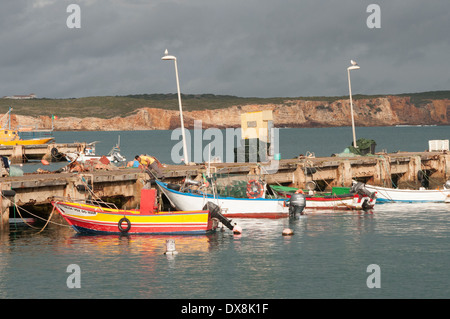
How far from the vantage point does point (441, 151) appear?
63.6 meters

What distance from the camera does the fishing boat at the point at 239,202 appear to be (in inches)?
1430

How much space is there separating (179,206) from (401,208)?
15640 mm

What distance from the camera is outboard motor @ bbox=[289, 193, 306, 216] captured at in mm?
38594

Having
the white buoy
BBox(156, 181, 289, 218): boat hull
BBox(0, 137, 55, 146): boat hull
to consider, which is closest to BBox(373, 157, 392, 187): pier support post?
BBox(156, 181, 289, 218): boat hull

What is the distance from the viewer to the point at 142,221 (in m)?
32.7

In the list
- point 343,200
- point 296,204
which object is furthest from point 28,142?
point 296,204

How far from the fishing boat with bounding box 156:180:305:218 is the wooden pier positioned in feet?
9.26

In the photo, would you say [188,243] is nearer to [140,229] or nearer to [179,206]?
[140,229]

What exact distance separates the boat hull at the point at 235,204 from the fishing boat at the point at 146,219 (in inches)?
126

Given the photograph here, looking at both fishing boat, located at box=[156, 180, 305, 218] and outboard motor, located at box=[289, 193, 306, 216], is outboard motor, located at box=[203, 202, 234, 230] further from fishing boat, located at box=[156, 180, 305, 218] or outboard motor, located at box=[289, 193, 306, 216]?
outboard motor, located at box=[289, 193, 306, 216]

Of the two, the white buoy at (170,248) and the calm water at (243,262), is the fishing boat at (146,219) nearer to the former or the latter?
A: the calm water at (243,262)

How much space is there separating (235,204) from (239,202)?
10.0 inches
